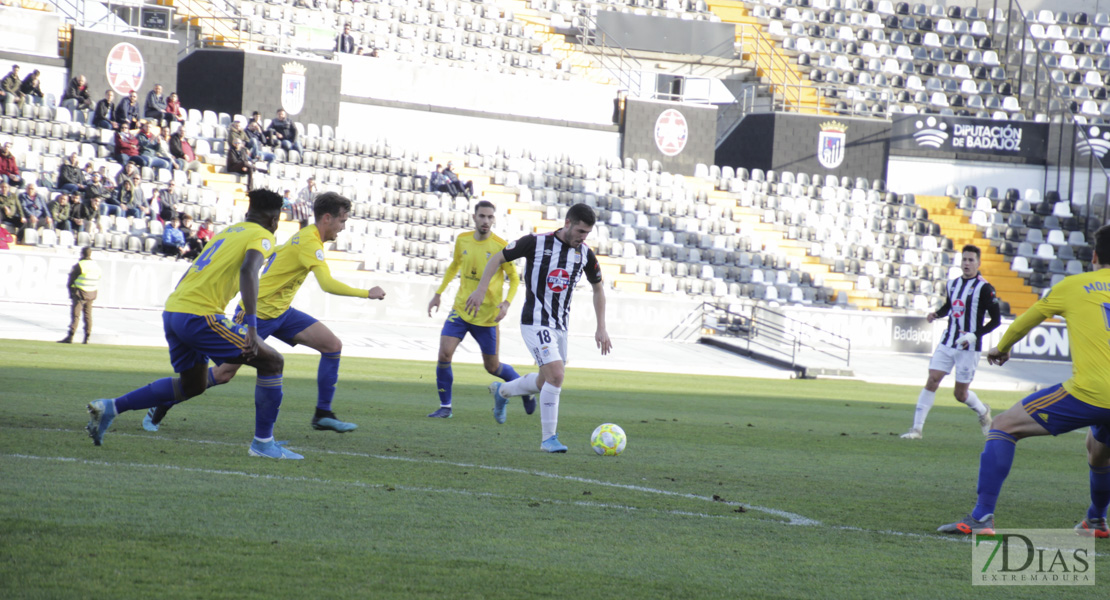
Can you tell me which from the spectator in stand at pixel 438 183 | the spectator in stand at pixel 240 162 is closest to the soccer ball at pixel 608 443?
the spectator in stand at pixel 240 162

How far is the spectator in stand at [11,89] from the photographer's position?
1022 inches

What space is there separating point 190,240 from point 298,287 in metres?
16.3

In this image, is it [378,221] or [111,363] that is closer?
[111,363]

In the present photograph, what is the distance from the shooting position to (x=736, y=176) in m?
37.5

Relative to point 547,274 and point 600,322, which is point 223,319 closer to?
point 547,274

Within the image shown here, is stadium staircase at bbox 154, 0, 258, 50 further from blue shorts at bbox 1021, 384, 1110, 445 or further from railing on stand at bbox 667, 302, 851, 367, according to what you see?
blue shorts at bbox 1021, 384, 1110, 445

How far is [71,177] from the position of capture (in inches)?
961

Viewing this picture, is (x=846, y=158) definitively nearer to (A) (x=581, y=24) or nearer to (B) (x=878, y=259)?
(B) (x=878, y=259)

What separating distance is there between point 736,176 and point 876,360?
1099 cm

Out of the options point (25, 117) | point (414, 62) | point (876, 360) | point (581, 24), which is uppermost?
point (581, 24)

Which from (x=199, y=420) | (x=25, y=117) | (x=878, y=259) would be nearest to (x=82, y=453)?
(x=199, y=420)

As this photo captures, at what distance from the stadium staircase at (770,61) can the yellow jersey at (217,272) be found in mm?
33560

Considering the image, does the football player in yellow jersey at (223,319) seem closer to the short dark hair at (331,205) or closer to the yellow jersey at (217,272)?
the yellow jersey at (217,272)

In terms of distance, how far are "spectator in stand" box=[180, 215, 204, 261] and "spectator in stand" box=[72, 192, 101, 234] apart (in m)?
1.81
